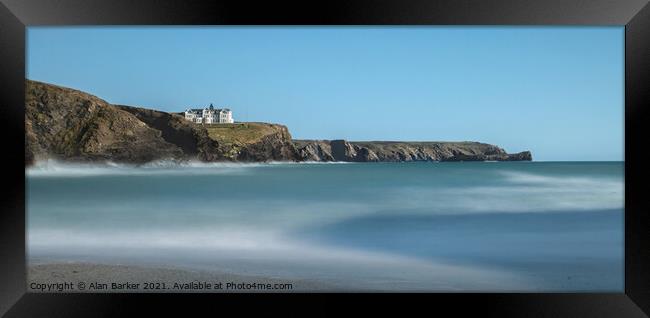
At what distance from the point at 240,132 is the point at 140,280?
33.2ft

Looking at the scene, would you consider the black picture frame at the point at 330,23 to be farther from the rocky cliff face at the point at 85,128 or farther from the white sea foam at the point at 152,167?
the rocky cliff face at the point at 85,128

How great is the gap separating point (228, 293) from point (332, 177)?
9972 mm

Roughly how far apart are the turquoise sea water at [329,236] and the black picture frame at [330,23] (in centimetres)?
45

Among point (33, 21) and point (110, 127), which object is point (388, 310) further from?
point (110, 127)

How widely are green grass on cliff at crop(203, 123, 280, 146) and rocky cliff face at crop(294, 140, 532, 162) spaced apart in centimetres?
280

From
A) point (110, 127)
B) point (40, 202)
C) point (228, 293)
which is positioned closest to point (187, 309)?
point (228, 293)

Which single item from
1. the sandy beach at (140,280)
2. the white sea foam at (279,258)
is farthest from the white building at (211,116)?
the sandy beach at (140,280)

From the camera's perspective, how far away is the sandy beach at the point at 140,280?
405 cm

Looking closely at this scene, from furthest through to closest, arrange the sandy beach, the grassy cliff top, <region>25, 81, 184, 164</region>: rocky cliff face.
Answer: the grassy cliff top, <region>25, 81, 184, 164</region>: rocky cliff face, the sandy beach

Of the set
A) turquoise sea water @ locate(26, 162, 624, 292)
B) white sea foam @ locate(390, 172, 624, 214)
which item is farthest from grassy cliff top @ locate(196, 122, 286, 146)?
white sea foam @ locate(390, 172, 624, 214)

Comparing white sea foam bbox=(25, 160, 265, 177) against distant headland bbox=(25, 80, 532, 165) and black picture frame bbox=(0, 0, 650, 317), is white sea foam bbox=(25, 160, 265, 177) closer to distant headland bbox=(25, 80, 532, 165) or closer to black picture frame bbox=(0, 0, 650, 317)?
distant headland bbox=(25, 80, 532, 165)

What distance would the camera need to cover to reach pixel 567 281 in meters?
4.86

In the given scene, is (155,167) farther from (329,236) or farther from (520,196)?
(520,196)

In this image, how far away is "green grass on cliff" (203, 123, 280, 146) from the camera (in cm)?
1334
